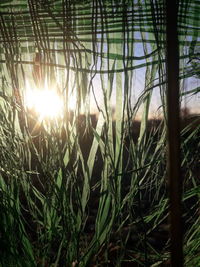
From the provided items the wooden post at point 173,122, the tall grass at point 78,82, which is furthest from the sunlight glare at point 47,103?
the wooden post at point 173,122

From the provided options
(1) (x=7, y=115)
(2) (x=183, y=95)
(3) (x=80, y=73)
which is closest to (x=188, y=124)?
(2) (x=183, y=95)

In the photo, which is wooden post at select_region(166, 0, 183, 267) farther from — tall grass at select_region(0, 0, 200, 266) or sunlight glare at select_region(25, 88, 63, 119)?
sunlight glare at select_region(25, 88, 63, 119)

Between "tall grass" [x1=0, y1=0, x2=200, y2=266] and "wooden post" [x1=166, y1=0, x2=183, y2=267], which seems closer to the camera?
"wooden post" [x1=166, y1=0, x2=183, y2=267]

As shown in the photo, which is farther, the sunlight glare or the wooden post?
the sunlight glare

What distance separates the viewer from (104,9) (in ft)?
1.52

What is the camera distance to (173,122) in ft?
1.09

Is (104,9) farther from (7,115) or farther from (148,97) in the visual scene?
(7,115)

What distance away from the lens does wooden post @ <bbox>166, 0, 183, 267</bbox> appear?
1.07ft

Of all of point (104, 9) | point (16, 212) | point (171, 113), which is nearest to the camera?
point (171, 113)

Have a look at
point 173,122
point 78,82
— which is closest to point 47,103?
point 78,82

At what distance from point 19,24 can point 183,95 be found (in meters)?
0.32

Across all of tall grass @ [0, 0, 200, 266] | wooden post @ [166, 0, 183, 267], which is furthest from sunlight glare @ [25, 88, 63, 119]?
wooden post @ [166, 0, 183, 267]

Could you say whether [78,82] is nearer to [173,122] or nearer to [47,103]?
[47,103]

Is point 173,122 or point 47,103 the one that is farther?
point 47,103
